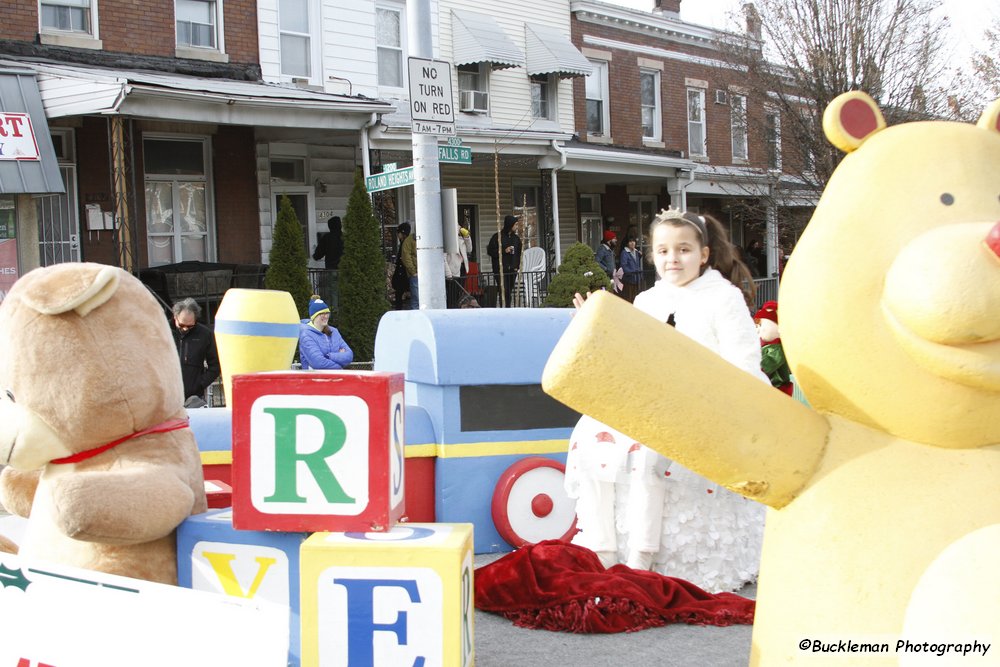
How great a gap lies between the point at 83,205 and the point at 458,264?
5419 millimetres

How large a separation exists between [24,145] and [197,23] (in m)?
4.98

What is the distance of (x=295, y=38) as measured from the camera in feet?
56.1

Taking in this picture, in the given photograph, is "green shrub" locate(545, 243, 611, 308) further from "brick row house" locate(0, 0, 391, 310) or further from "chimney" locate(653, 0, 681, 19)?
"chimney" locate(653, 0, 681, 19)

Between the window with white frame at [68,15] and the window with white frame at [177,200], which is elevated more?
the window with white frame at [68,15]

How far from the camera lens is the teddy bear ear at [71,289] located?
3.28 metres

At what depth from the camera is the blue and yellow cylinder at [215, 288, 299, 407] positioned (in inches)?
215

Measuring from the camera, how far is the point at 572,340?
2.42 metres

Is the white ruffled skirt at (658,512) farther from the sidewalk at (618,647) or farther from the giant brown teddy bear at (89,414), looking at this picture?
the giant brown teddy bear at (89,414)

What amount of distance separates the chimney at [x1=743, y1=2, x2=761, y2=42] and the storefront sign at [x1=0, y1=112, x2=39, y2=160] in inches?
472

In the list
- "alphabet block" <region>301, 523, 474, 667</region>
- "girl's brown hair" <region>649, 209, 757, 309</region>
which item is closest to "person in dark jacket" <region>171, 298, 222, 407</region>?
"girl's brown hair" <region>649, 209, 757, 309</region>

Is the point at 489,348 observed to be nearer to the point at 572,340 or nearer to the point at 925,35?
the point at 572,340

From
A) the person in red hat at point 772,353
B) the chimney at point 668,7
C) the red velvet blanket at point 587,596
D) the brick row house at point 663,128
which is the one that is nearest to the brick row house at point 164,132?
the brick row house at point 663,128

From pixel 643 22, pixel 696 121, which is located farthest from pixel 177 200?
pixel 696 121

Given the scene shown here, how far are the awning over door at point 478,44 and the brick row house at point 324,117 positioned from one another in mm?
41
